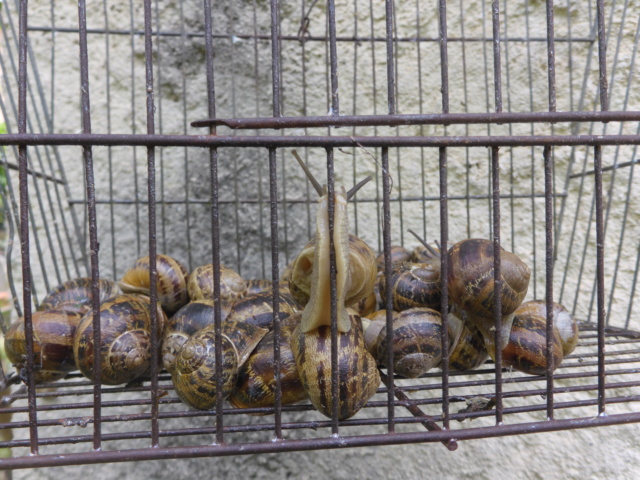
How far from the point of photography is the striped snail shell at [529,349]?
545 millimetres

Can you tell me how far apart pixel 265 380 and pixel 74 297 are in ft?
1.18

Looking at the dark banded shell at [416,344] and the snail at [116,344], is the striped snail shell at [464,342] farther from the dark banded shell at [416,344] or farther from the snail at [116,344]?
the snail at [116,344]

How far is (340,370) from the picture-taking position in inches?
18.5

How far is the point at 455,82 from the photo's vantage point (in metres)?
1.09

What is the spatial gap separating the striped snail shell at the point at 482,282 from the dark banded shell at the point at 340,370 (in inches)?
5.4

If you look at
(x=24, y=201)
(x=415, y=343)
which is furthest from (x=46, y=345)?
(x=415, y=343)

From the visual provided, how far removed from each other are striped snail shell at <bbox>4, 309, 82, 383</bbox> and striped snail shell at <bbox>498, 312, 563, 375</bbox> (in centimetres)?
54

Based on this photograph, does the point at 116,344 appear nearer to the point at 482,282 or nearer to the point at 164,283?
the point at 164,283

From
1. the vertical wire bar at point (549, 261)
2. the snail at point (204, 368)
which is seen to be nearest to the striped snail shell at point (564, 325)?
the vertical wire bar at point (549, 261)

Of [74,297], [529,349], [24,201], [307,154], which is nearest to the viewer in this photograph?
[24,201]

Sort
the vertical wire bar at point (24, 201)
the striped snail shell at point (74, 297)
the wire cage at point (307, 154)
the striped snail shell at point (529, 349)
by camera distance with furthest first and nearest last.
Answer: the wire cage at point (307, 154)
the striped snail shell at point (74, 297)
the striped snail shell at point (529, 349)
the vertical wire bar at point (24, 201)

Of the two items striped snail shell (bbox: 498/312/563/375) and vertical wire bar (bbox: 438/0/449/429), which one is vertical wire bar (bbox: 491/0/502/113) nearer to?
vertical wire bar (bbox: 438/0/449/429)

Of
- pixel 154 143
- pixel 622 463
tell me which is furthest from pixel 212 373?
pixel 622 463

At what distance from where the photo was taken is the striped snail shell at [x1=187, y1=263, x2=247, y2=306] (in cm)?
68
